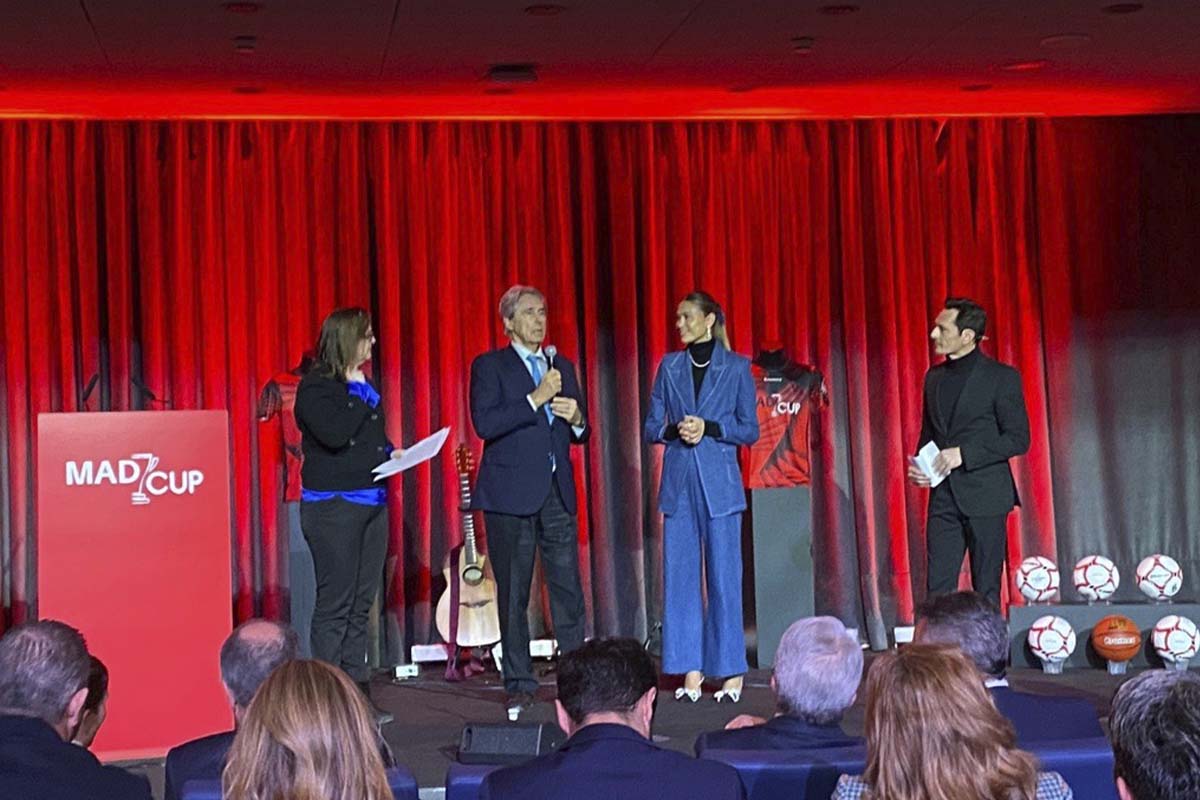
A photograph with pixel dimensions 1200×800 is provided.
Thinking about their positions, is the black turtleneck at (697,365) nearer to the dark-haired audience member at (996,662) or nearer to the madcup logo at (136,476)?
the madcup logo at (136,476)

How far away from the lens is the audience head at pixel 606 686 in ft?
9.20

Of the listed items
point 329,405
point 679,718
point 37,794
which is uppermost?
point 329,405

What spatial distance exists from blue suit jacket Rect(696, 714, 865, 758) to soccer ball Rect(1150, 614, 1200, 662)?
4500mm

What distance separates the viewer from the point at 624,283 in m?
8.49

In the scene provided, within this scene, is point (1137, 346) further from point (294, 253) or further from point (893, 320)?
point (294, 253)

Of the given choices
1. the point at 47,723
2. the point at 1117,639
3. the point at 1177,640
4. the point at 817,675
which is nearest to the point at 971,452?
the point at 1117,639

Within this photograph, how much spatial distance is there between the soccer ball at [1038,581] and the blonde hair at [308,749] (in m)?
5.73

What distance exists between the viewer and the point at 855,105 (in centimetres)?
853

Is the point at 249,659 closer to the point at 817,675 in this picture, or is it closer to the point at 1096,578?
the point at 817,675

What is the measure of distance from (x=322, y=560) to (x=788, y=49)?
10.3 ft

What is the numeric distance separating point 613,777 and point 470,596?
17.0 ft

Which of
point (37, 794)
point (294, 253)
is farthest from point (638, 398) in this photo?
point (37, 794)

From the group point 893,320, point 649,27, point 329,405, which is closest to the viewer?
point 329,405

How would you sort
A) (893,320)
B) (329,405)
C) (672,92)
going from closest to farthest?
(329,405) < (672,92) < (893,320)
